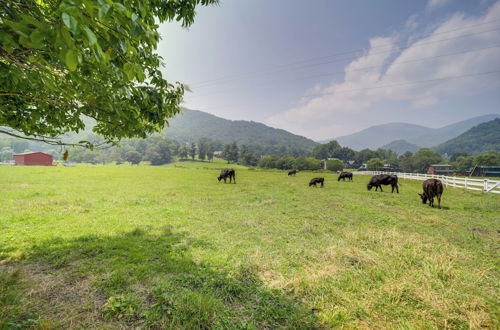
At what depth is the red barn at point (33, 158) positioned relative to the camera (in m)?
67.3

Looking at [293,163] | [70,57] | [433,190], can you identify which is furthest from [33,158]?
[433,190]

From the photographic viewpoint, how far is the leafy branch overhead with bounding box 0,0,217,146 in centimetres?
173

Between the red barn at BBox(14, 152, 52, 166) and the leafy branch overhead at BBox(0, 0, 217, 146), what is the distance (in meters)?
94.2

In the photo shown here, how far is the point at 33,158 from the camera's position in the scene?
67625mm

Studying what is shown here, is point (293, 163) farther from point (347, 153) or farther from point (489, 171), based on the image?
point (489, 171)

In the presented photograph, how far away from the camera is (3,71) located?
270cm

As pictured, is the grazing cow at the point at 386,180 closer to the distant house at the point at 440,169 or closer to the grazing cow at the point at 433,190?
the grazing cow at the point at 433,190

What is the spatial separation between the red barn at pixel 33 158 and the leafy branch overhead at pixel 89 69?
94.2 m

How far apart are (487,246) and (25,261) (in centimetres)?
1210

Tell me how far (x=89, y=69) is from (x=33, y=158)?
99.1 m

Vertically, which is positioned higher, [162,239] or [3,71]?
[3,71]

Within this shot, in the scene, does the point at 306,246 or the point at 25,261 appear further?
the point at 306,246

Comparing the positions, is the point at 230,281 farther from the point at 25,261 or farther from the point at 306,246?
the point at 25,261

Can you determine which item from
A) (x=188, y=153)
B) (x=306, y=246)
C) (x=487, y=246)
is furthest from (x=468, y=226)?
(x=188, y=153)
